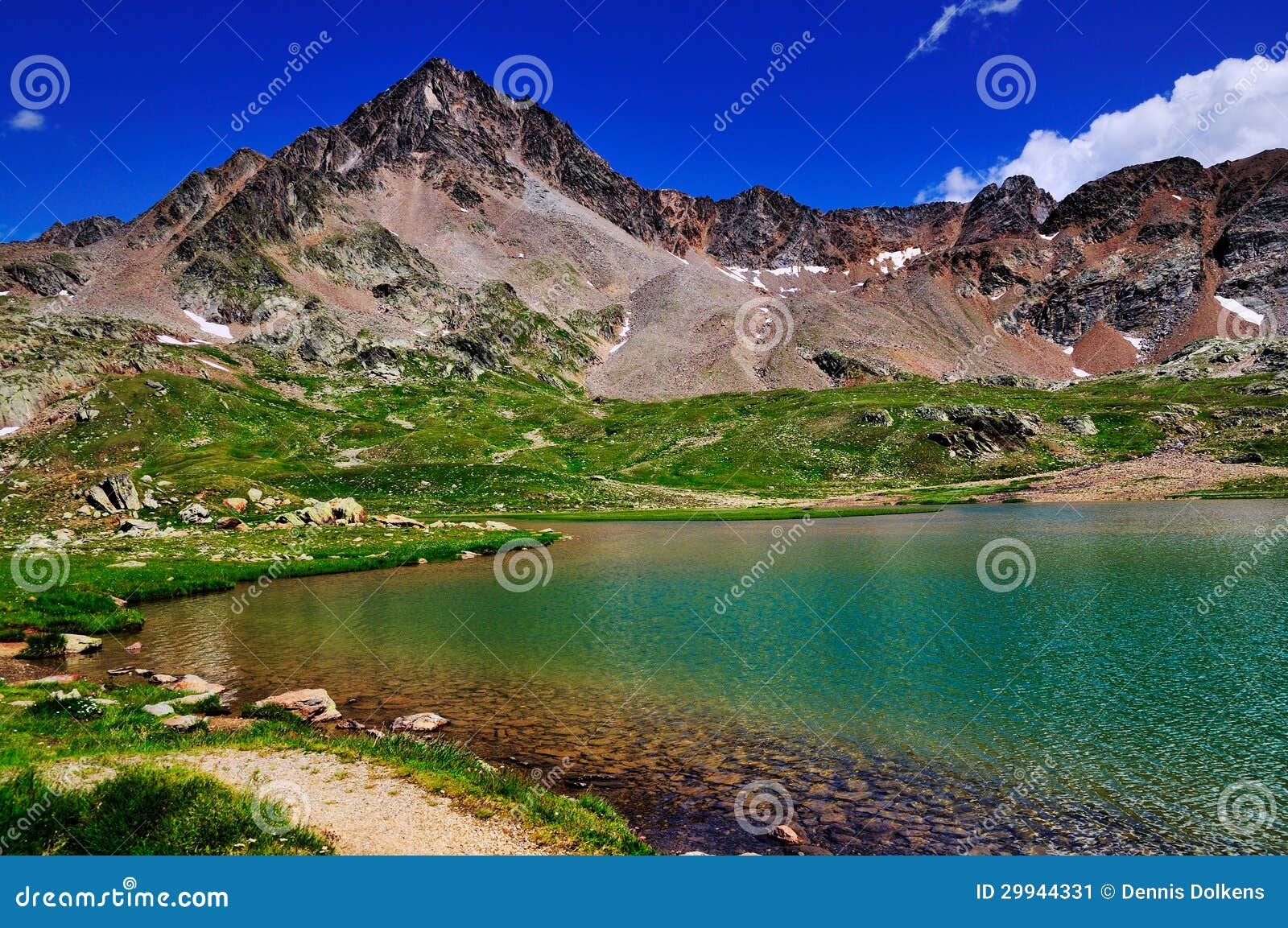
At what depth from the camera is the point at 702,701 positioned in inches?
790

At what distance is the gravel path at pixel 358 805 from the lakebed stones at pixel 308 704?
397 cm

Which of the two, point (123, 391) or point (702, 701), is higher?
point (123, 391)

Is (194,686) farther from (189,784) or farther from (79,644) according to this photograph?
(189,784)

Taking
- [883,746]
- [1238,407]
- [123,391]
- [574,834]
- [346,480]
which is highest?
[1238,407]

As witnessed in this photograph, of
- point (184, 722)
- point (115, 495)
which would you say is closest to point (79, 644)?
point (184, 722)

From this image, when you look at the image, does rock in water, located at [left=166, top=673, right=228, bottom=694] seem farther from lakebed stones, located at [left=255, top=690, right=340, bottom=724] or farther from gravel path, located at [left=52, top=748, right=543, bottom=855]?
gravel path, located at [left=52, top=748, right=543, bottom=855]

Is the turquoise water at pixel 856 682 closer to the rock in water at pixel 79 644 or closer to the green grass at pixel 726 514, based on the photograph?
the rock in water at pixel 79 644

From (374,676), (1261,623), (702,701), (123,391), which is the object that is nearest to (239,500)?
(374,676)

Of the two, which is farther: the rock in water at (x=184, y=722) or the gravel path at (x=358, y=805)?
the rock in water at (x=184, y=722)

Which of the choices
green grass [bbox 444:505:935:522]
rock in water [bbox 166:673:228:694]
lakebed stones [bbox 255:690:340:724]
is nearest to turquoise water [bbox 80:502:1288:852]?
lakebed stones [bbox 255:690:340:724]

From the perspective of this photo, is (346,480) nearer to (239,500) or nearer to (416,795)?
(239,500)

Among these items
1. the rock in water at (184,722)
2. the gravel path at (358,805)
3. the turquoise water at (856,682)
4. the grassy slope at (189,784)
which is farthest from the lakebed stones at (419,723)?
the rock in water at (184,722)

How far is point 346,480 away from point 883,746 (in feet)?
363

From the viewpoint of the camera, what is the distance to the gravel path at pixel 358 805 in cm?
1059
